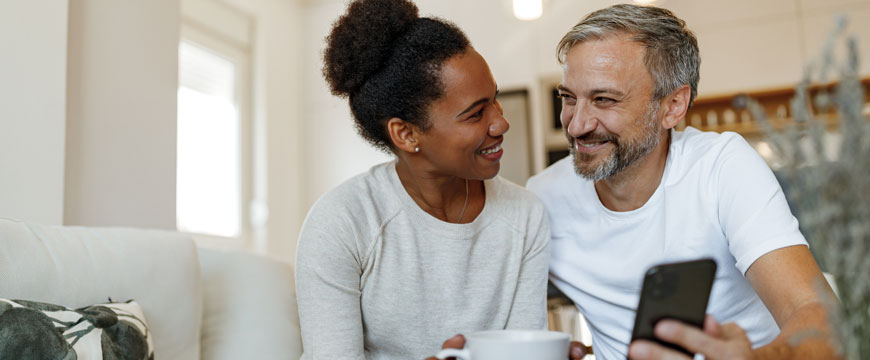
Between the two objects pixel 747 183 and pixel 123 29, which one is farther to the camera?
pixel 123 29

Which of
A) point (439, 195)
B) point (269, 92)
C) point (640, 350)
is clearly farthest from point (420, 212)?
point (269, 92)

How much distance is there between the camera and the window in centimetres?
377

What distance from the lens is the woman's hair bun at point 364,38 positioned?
1357 mm

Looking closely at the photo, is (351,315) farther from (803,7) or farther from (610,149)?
(803,7)

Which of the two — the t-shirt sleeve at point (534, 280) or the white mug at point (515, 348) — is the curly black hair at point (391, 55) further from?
the white mug at point (515, 348)

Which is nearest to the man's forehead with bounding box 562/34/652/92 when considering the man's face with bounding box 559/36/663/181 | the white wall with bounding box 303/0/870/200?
the man's face with bounding box 559/36/663/181

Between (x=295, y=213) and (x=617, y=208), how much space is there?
3.46 meters

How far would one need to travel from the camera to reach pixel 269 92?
447cm

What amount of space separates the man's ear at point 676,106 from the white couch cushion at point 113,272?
107cm

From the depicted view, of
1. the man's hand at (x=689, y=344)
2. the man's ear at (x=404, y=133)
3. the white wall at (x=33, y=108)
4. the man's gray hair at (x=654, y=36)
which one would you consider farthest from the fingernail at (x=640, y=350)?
the white wall at (x=33, y=108)

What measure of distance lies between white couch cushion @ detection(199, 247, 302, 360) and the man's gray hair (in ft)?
2.83

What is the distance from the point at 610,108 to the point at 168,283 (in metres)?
0.97

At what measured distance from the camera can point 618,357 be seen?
149 centimetres

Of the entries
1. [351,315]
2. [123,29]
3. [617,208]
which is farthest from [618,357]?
[123,29]
